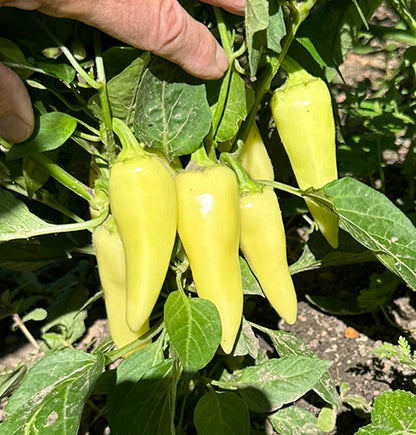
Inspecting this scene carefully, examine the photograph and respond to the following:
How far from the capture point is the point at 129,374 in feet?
3.35

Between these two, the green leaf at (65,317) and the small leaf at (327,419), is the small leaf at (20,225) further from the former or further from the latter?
the small leaf at (327,419)

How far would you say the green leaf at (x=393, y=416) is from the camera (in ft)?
2.79

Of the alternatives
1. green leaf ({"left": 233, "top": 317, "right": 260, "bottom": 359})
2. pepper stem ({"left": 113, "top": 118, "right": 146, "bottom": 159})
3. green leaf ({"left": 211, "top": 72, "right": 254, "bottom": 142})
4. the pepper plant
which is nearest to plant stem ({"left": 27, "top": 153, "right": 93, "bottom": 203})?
the pepper plant

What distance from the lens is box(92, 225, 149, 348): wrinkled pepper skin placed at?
981 mm

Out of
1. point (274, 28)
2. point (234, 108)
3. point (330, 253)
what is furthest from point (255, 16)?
point (330, 253)

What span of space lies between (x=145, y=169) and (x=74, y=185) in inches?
7.0

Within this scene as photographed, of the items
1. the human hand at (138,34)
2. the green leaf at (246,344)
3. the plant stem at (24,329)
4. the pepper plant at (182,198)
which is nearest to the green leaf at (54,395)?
the pepper plant at (182,198)

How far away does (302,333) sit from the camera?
1.49 metres

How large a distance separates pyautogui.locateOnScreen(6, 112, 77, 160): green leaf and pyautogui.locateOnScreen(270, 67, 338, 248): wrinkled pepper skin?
1.01 feet

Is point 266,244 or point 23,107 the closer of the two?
point 23,107

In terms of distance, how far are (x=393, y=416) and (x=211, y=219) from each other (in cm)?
35

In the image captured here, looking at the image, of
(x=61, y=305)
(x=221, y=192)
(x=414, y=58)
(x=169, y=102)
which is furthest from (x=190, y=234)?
(x=61, y=305)

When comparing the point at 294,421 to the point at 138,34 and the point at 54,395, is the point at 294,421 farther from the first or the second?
the point at 138,34

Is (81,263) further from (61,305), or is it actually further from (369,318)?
(369,318)
